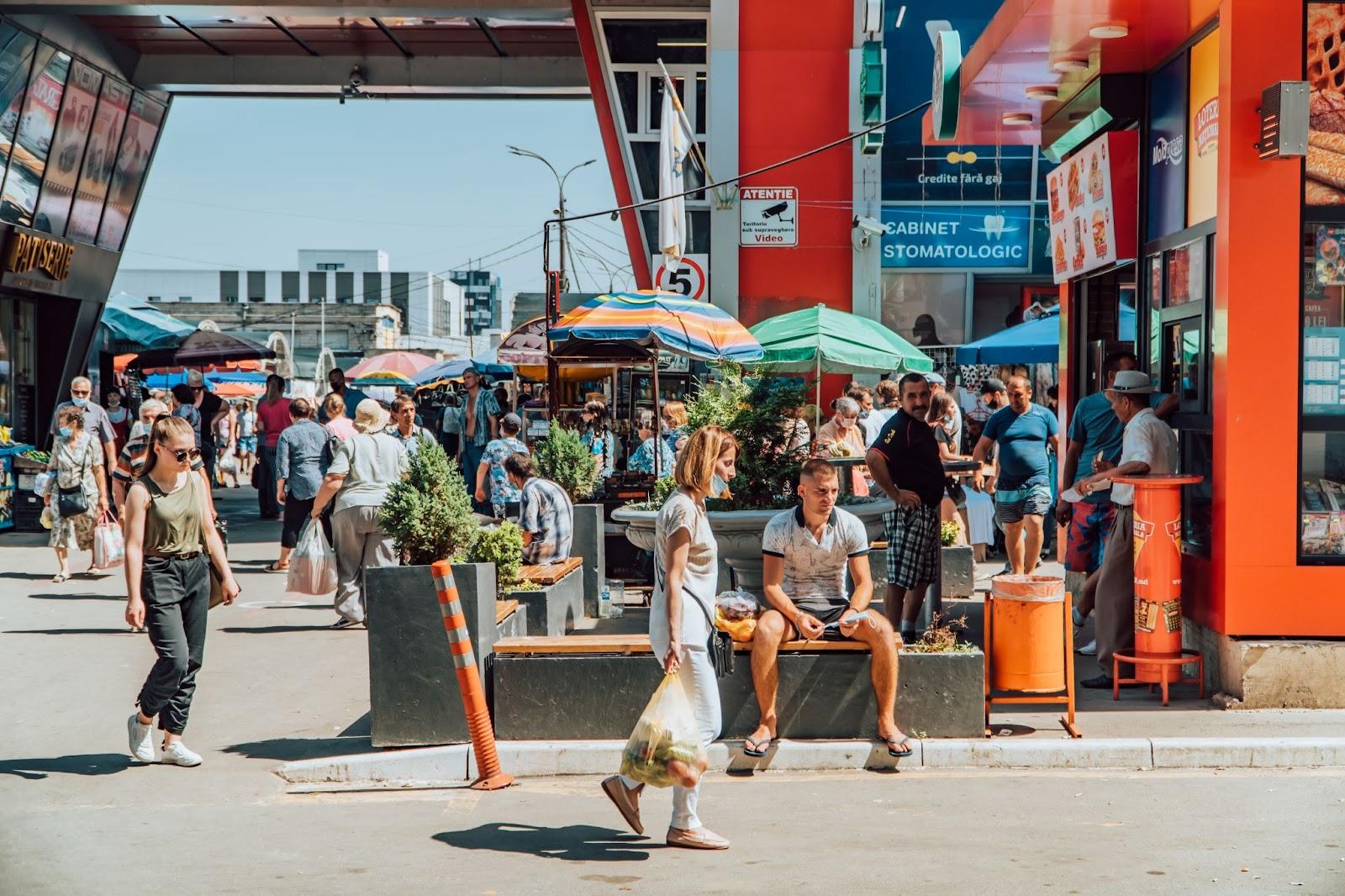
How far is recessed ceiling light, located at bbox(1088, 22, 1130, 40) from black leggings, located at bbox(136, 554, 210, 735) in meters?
6.66

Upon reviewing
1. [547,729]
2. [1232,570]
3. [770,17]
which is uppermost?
[770,17]

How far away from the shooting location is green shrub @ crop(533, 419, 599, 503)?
1413 cm

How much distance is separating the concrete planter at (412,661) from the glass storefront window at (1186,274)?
5.04m

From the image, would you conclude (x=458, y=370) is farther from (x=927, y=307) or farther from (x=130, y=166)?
(x=927, y=307)

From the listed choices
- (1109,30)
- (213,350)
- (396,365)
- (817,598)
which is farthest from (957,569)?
(396,365)

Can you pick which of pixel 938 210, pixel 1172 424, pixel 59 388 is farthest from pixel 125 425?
pixel 1172 424

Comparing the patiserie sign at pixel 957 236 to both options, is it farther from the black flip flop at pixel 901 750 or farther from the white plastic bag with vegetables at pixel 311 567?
the black flip flop at pixel 901 750

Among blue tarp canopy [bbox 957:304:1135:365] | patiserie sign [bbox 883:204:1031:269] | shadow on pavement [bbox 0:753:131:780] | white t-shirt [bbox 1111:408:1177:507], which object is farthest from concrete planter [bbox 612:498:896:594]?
patiserie sign [bbox 883:204:1031:269]

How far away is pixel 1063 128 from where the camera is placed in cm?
1230

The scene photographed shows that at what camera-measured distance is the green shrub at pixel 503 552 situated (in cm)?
1008

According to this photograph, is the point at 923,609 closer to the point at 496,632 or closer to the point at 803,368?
the point at 496,632

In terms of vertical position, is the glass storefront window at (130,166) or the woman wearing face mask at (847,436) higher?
the glass storefront window at (130,166)

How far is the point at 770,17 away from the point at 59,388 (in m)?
13.7

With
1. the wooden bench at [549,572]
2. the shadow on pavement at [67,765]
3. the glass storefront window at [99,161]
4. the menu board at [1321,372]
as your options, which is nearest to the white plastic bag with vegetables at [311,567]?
the wooden bench at [549,572]
